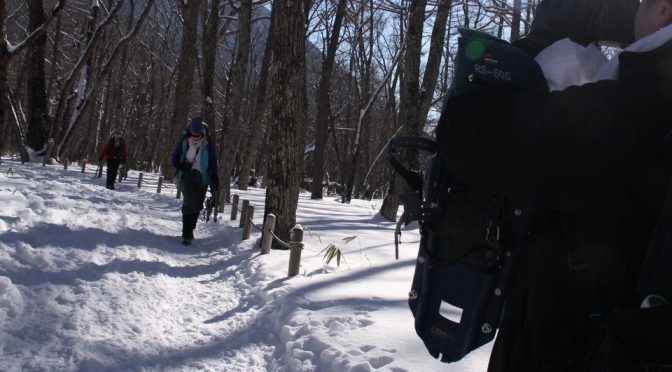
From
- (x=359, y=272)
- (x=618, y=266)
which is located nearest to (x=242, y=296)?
(x=359, y=272)

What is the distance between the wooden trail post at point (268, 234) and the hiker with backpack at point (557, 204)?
5602 mm

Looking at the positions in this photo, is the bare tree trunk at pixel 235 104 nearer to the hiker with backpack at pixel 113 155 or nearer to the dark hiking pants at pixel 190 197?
the hiker with backpack at pixel 113 155

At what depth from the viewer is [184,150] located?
7.84 meters

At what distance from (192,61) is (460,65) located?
56.4 feet

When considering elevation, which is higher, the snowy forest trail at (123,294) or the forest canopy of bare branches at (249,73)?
the forest canopy of bare branches at (249,73)

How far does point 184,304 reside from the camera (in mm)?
4961

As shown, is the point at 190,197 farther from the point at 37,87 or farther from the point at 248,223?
the point at 37,87

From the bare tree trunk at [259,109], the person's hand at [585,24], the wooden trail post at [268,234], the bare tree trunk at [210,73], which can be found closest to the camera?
the person's hand at [585,24]

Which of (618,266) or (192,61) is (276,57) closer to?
(618,266)

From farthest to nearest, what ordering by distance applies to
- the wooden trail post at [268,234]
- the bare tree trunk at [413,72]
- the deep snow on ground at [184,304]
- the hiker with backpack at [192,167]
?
the bare tree trunk at [413,72] → the hiker with backpack at [192,167] → the wooden trail post at [268,234] → the deep snow on ground at [184,304]

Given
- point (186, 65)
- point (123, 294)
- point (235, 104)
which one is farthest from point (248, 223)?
point (186, 65)

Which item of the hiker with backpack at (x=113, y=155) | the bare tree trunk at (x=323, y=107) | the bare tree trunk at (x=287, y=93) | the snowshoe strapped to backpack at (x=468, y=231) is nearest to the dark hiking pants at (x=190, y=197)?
the bare tree trunk at (x=287, y=93)

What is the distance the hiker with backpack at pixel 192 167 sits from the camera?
782cm

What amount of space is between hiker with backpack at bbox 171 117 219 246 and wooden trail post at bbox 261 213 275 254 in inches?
60.3
